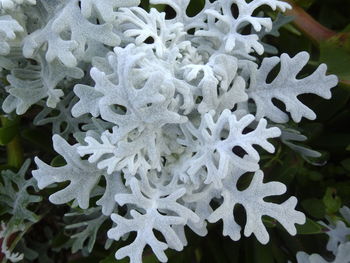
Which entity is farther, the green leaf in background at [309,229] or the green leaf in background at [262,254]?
the green leaf in background at [262,254]

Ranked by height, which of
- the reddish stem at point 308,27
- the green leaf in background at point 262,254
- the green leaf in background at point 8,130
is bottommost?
the green leaf in background at point 262,254

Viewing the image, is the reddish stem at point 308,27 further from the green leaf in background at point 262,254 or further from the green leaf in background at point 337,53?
the green leaf in background at point 262,254

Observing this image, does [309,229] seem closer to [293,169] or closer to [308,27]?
→ [293,169]

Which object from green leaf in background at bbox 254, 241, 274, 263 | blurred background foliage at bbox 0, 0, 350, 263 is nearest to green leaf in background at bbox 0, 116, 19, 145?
blurred background foliage at bbox 0, 0, 350, 263

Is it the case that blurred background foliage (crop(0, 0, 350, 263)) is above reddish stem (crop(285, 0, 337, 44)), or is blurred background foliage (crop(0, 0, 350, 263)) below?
below

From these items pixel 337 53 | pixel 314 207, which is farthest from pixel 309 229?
pixel 337 53

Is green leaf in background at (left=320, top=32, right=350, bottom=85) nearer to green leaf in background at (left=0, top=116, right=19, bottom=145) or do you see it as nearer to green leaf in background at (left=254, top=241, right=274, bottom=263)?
green leaf in background at (left=254, top=241, right=274, bottom=263)

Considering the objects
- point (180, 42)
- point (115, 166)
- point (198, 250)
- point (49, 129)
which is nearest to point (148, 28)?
point (180, 42)

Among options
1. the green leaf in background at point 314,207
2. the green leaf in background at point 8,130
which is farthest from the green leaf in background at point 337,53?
the green leaf in background at point 8,130
